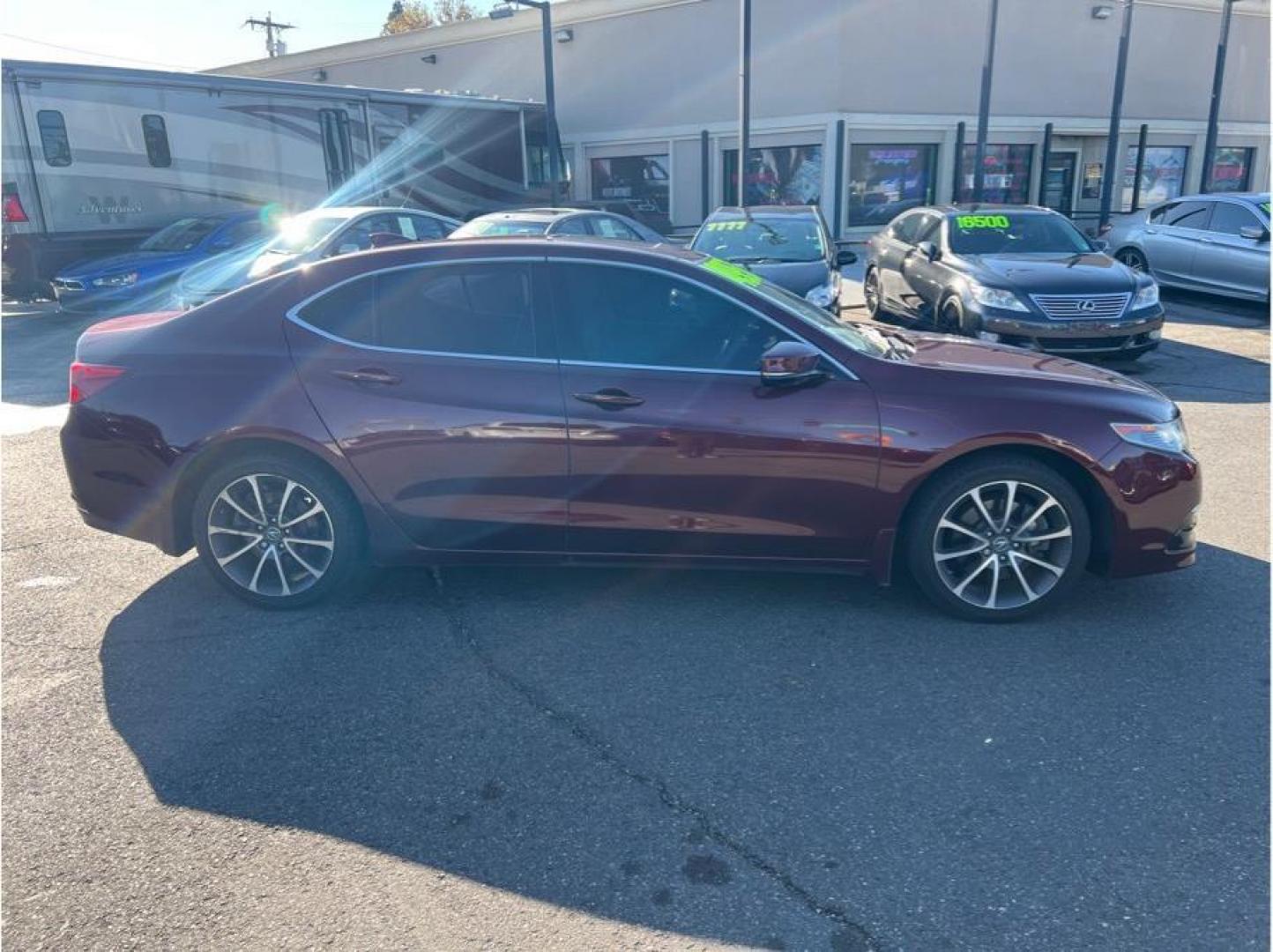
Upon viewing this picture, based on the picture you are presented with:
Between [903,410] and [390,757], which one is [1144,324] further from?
[390,757]

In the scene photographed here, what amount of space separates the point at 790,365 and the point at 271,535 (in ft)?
7.91

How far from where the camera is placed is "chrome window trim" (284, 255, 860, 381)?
3939 millimetres

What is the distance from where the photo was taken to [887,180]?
75.3 ft

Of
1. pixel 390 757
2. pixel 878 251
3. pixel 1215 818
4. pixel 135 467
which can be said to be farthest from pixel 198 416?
pixel 878 251

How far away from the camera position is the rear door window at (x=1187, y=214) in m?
12.9

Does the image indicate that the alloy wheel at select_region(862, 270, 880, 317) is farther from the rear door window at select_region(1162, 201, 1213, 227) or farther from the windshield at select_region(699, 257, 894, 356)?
the windshield at select_region(699, 257, 894, 356)

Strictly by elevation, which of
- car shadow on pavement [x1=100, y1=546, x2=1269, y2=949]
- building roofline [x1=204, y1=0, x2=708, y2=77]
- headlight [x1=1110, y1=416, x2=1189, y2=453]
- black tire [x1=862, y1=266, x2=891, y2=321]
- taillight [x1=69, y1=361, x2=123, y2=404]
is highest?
building roofline [x1=204, y1=0, x2=708, y2=77]

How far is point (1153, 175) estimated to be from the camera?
27.5 meters

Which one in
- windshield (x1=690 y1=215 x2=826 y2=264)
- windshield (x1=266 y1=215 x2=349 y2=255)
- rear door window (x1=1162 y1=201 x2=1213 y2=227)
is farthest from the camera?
rear door window (x1=1162 y1=201 x2=1213 y2=227)

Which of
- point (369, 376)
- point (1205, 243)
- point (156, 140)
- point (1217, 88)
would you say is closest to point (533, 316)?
point (369, 376)

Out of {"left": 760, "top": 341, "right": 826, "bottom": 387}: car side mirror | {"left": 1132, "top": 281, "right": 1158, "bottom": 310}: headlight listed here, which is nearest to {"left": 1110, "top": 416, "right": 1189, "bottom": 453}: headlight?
{"left": 760, "top": 341, "right": 826, "bottom": 387}: car side mirror

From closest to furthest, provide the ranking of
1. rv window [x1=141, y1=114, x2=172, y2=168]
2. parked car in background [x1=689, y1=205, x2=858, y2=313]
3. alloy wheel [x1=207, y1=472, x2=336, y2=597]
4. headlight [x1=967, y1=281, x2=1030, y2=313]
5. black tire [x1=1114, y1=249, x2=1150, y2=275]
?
alloy wheel [x1=207, y1=472, x2=336, y2=597], headlight [x1=967, y1=281, x2=1030, y2=313], parked car in background [x1=689, y1=205, x2=858, y2=313], black tire [x1=1114, y1=249, x2=1150, y2=275], rv window [x1=141, y1=114, x2=172, y2=168]

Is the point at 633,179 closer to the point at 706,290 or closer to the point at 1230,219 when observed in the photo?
the point at 1230,219

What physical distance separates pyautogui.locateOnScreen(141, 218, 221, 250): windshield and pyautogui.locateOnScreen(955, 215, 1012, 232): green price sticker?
10123mm
